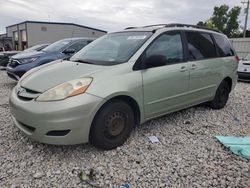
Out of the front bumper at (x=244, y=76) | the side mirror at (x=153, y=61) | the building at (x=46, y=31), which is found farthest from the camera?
the building at (x=46, y=31)

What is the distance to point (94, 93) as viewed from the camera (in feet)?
9.01

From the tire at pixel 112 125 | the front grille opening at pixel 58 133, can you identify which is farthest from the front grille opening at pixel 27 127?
the tire at pixel 112 125

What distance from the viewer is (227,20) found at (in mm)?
40438

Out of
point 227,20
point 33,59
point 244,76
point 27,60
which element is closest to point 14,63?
point 27,60

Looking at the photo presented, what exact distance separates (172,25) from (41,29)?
30.8m

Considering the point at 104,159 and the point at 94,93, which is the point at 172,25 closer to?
the point at 94,93

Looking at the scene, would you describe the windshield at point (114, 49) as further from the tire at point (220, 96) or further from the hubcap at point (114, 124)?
the tire at point (220, 96)

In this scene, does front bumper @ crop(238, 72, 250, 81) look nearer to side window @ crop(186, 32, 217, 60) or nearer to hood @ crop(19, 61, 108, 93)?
side window @ crop(186, 32, 217, 60)

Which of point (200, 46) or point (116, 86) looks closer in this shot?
point (116, 86)

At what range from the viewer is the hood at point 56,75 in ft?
9.46

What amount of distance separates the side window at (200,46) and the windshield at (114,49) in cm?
93

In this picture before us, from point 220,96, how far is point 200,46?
1.31 metres

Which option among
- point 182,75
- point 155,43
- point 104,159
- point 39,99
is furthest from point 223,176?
point 39,99

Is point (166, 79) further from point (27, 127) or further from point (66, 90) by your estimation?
point (27, 127)
